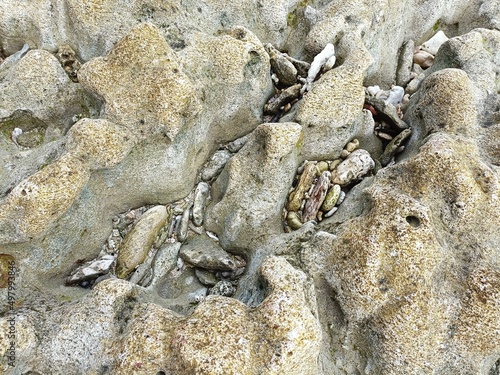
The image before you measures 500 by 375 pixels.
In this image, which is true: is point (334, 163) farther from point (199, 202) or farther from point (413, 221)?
point (199, 202)

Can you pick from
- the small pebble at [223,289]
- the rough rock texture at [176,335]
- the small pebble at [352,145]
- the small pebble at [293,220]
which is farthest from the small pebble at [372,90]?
the small pebble at [223,289]

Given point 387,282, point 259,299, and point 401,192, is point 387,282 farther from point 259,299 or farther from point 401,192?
point 259,299

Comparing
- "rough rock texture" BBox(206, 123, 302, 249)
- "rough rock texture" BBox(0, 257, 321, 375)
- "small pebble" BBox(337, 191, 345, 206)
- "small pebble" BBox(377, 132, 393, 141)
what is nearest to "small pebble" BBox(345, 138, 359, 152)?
"small pebble" BBox(377, 132, 393, 141)

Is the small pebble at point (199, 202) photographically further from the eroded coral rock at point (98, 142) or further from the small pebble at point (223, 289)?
the eroded coral rock at point (98, 142)

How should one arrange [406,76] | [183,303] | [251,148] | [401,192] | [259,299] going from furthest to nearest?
[406,76] < [251,148] < [183,303] < [401,192] < [259,299]

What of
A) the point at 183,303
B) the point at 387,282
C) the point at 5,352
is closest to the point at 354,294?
the point at 387,282

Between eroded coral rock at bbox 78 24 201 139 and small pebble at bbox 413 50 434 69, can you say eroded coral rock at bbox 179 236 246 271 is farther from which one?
small pebble at bbox 413 50 434 69

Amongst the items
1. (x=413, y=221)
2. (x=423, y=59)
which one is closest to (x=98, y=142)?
(x=413, y=221)
